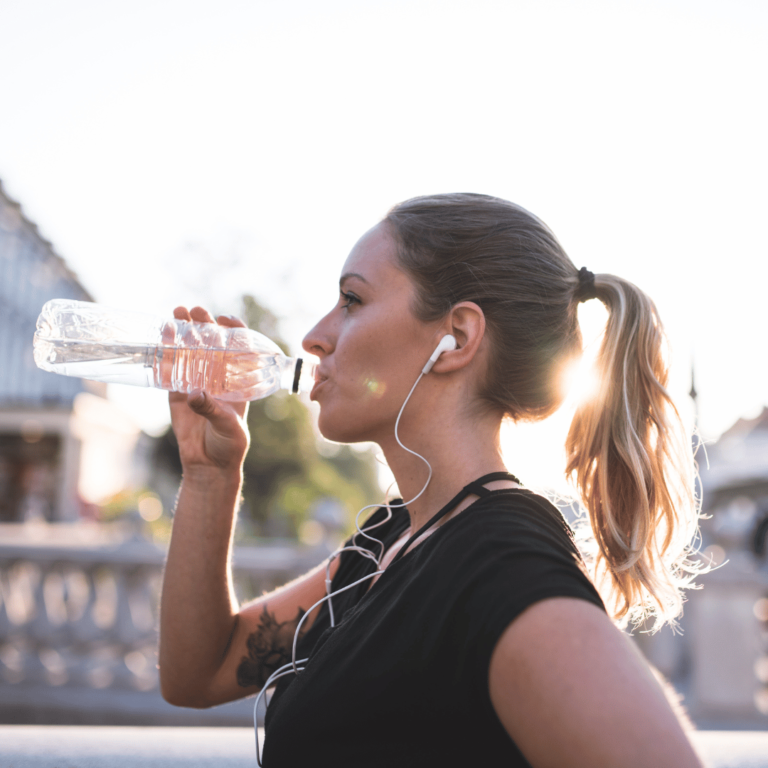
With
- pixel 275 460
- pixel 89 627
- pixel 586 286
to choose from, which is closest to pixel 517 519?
pixel 586 286

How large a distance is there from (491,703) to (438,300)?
3.15 feet

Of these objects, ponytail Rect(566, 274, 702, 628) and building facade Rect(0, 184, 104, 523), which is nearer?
ponytail Rect(566, 274, 702, 628)

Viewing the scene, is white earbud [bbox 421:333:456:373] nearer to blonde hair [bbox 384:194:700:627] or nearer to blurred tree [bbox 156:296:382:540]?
blonde hair [bbox 384:194:700:627]

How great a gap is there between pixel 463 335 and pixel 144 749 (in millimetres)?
1253

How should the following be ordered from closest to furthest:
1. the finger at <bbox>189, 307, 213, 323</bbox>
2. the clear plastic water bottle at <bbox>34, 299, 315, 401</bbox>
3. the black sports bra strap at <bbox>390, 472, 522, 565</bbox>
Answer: the black sports bra strap at <bbox>390, 472, 522, 565</bbox> < the finger at <bbox>189, 307, 213, 323</bbox> < the clear plastic water bottle at <bbox>34, 299, 315, 401</bbox>

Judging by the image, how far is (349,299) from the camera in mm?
1752

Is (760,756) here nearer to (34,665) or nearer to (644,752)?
(644,752)

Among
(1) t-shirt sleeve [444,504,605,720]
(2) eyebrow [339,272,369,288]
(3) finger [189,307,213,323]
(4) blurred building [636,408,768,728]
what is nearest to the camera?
(1) t-shirt sleeve [444,504,605,720]

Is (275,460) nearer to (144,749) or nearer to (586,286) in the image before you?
(144,749)

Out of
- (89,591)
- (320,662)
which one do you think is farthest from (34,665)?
(320,662)

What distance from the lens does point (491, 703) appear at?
0.98 m

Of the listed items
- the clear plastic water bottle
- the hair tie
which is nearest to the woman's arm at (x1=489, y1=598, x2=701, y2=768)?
the hair tie

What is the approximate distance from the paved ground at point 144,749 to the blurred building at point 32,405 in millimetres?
23193

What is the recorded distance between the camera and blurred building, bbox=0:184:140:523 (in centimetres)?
2353
